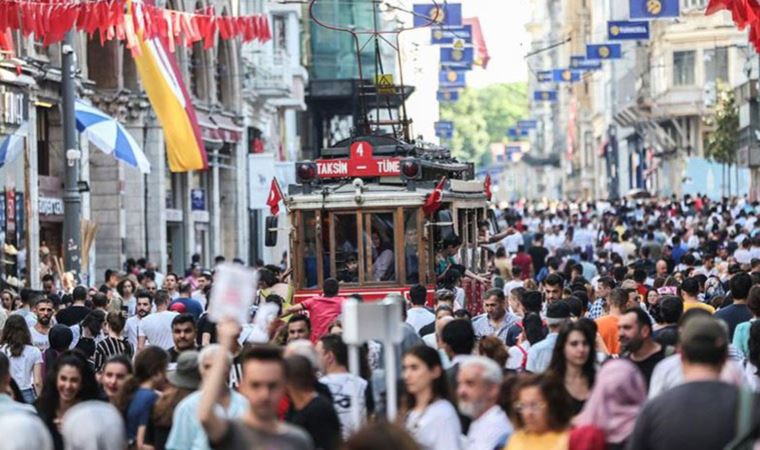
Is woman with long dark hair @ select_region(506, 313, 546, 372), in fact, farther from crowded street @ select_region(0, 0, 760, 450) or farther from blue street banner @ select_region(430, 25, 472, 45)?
blue street banner @ select_region(430, 25, 472, 45)

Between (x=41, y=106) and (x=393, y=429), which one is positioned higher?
(x=41, y=106)

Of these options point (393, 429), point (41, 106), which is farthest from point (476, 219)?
point (393, 429)

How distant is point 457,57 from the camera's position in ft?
183

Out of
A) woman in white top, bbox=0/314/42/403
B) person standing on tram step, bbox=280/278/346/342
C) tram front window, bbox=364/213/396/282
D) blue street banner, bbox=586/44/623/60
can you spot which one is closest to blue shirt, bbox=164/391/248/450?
woman in white top, bbox=0/314/42/403

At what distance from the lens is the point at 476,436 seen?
10641 millimetres

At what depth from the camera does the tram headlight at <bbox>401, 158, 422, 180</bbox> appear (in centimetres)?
2438

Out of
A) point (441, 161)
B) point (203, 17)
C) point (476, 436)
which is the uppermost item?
point (203, 17)

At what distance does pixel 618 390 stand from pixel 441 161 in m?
16.9

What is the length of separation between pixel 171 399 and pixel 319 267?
1198cm

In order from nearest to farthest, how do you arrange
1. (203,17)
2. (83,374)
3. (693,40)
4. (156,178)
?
1. (83,374)
2. (203,17)
3. (156,178)
4. (693,40)

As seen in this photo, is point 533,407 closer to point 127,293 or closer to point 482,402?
point 482,402

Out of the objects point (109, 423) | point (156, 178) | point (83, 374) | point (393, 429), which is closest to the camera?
point (393, 429)

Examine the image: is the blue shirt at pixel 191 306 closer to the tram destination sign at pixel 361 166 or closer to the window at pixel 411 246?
the window at pixel 411 246

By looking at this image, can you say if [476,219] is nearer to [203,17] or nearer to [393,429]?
Answer: [203,17]
